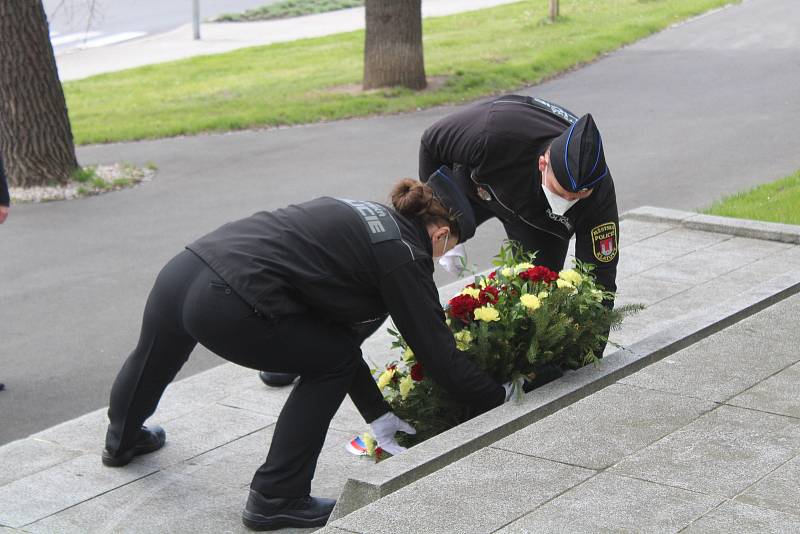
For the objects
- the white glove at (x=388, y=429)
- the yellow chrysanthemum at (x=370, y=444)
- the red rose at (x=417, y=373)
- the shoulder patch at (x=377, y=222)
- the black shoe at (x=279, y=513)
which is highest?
the shoulder patch at (x=377, y=222)

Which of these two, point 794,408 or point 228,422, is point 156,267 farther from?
point 794,408

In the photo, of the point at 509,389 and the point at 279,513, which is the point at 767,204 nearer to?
the point at 509,389

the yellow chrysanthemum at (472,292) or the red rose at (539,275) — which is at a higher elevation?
the red rose at (539,275)

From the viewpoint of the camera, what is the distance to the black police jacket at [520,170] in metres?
4.76

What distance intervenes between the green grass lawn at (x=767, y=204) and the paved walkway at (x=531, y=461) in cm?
280

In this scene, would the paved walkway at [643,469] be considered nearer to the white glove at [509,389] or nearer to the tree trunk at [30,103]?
the white glove at [509,389]

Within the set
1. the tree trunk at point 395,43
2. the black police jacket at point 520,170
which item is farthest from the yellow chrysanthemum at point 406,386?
the tree trunk at point 395,43

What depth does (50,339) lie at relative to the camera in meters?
6.99

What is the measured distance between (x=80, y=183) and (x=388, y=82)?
5849 millimetres

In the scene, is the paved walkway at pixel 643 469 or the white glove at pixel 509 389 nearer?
the paved walkway at pixel 643 469

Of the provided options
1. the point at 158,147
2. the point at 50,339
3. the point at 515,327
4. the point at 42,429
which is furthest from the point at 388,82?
the point at 515,327

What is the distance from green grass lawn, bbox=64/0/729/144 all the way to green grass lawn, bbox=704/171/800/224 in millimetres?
6202

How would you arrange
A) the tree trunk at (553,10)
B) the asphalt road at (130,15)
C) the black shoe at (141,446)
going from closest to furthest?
the black shoe at (141,446)
the tree trunk at (553,10)
the asphalt road at (130,15)

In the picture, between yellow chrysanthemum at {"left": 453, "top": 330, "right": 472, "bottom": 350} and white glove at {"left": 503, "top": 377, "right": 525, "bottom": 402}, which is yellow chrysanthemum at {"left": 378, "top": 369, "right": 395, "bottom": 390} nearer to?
yellow chrysanthemum at {"left": 453, "top": 330, "right": 472, "bottom": 350}
